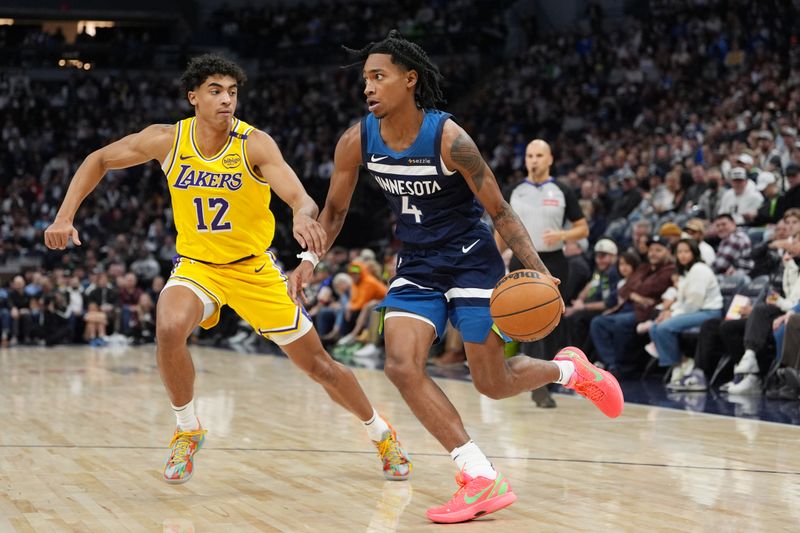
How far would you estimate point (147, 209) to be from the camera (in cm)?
2364

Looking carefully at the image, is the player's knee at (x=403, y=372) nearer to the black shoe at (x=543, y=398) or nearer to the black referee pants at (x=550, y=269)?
the black referee pants at (x=550, y=269)

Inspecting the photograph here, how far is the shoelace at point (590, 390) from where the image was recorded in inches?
206

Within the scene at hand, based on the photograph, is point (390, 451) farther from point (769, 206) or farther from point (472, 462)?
point (769, 206)

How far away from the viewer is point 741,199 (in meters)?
11.4

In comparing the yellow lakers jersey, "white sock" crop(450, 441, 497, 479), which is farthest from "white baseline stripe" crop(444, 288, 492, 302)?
the yellow lakers jersey

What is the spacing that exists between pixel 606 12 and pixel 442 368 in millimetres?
14634

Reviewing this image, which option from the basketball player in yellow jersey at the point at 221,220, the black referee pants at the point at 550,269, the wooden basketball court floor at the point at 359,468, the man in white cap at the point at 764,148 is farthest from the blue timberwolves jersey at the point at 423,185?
the man in white cap at the point at 764,148

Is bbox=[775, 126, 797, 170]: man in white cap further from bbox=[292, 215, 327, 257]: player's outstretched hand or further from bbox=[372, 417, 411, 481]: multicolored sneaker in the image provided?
bbox=[292, 215, 327, 257]: player's outstretched hand

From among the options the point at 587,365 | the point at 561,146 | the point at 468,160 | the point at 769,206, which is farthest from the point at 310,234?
the point at 561,146

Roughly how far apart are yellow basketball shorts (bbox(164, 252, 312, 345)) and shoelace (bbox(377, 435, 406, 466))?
2.17 ft

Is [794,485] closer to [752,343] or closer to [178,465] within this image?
[178,465]

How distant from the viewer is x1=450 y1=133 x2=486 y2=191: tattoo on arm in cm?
449

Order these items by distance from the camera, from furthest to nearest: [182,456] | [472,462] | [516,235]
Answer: [182,456] < [516,235] < [472,462]

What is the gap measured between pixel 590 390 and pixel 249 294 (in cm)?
171
